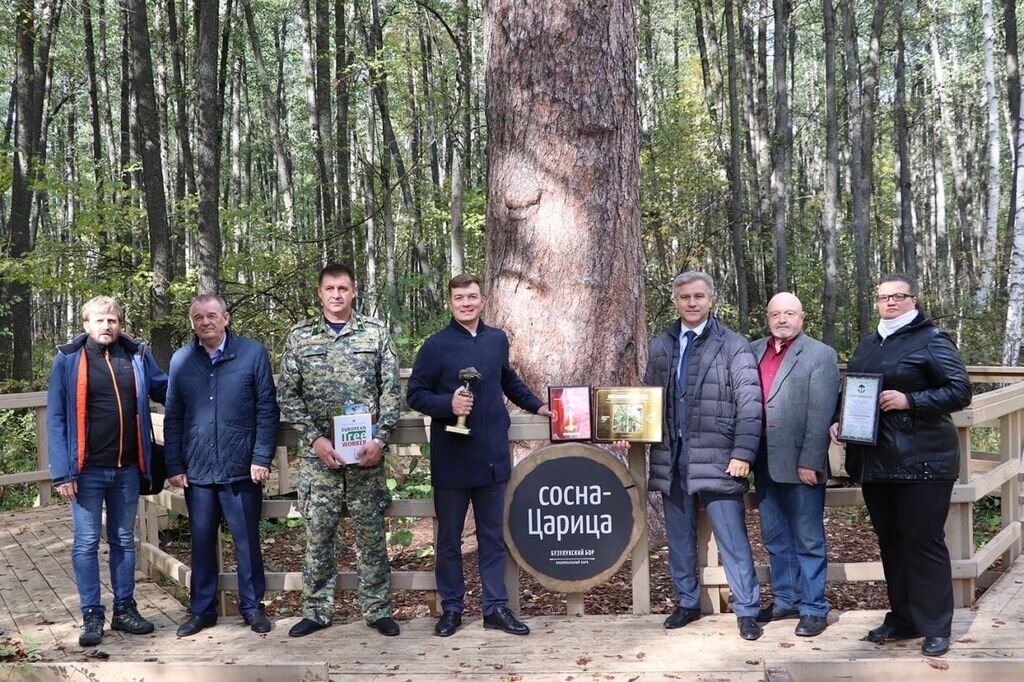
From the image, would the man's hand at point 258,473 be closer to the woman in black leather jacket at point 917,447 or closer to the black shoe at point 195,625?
the black shoe at point 195,625

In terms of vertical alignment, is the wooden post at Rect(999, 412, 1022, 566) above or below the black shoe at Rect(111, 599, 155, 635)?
above

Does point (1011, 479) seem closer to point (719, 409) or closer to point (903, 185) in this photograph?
point (719, 409)

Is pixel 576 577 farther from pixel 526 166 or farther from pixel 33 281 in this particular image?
pixel 33 281

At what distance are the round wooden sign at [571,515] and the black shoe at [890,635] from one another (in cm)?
121

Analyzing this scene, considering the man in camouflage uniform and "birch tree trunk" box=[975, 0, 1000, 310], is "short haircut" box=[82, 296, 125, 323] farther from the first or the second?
"birch tree trunk" box=[975, 0, 1000, 310]

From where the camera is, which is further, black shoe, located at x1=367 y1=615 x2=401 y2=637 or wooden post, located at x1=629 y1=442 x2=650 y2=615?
wooden post, located at x1=629 y1=442 x2=650 y2=615

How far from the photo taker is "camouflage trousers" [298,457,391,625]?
4520 mm

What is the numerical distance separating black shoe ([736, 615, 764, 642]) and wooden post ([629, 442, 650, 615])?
0.58m

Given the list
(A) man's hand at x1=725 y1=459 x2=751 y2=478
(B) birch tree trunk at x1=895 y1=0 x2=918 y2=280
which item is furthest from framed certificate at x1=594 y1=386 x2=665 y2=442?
(B) birch tree trunk at x1=895 y1=0 x2=918 y2=280

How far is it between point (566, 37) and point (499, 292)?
1636 millimetres

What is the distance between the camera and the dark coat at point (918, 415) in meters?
3.95

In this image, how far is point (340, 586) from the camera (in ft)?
15.6

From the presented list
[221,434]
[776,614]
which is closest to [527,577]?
[776,614]

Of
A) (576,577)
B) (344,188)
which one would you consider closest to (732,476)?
(576,577)
